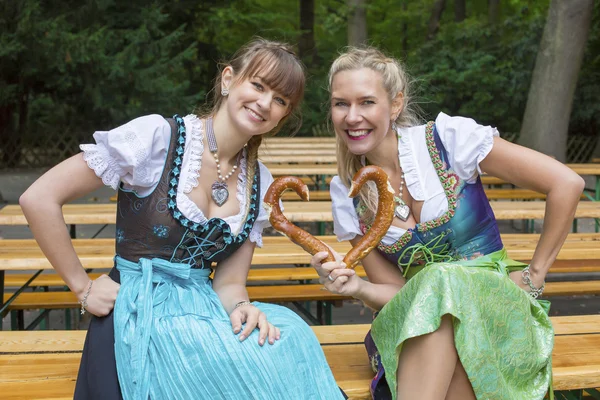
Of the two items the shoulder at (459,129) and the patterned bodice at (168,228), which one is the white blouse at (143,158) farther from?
the shoulder at (459,129)

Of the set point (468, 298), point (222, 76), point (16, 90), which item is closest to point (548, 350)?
point (468, 298)

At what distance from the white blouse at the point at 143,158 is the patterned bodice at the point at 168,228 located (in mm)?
24

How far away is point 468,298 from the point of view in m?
2.13

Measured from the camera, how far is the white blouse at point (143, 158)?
2217 millimetres

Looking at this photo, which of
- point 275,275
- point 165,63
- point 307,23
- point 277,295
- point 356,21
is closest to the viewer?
point 277,295

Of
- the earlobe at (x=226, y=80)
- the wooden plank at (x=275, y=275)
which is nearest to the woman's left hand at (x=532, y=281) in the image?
the earlobe at (x=226, y=80)

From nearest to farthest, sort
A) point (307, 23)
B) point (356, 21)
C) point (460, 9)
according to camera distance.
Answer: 1. point (356, 21)
2. point (307, 23)
3. point (460, 9)

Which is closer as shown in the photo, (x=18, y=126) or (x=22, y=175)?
(x=22, y=175)

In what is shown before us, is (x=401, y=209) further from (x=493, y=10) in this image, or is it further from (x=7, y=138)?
(x=493, y=10)

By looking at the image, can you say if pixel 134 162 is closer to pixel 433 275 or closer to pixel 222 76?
pixel 222 76

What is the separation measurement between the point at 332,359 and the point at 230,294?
53 cm

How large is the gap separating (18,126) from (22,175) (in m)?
1.50

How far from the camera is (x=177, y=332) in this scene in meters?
2.08

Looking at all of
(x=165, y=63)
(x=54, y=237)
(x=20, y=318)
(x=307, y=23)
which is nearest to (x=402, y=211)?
(x=54, y=237)
